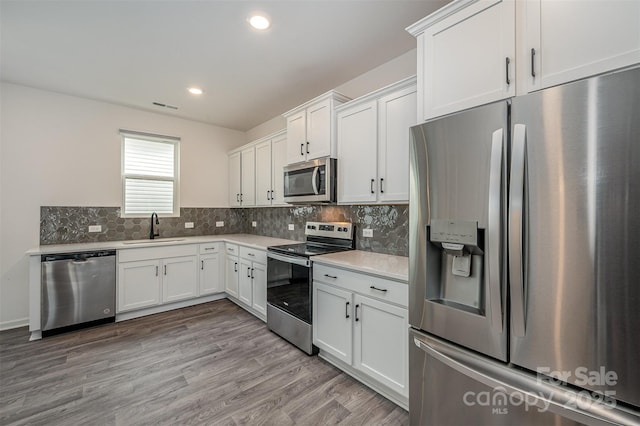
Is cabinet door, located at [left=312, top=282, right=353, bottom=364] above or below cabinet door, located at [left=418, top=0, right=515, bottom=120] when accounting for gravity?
below

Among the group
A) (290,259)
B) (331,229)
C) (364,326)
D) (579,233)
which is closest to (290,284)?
(290,259)

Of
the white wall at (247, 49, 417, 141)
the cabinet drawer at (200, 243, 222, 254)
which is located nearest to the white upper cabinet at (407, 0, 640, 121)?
the white wall at (247, 49, 417, 141)

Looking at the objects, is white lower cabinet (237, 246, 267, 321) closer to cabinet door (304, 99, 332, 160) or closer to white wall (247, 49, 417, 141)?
cabinet door (304, 99, 332, 160)

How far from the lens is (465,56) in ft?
4.71

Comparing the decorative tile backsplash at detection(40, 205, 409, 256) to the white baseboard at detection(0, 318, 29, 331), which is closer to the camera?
the decorative tile backsplash at detection(40, 205, 409, 256)

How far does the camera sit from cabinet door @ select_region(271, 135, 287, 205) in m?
3.46

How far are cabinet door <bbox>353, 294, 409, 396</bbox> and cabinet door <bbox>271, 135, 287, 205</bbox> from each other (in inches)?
75.5

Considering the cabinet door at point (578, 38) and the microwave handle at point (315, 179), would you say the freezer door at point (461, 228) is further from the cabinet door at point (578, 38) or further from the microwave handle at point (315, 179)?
the microwave handle at point (315, 179)

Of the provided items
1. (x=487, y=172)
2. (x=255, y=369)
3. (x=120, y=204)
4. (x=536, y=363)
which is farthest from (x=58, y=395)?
(x=487, y=172)

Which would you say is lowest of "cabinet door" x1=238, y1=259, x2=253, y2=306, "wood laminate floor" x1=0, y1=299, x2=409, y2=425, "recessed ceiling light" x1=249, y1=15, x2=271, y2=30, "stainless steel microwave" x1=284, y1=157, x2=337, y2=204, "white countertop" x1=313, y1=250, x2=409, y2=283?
"wood laminate floor" x1=0, y1=299, x2=409, y2=425

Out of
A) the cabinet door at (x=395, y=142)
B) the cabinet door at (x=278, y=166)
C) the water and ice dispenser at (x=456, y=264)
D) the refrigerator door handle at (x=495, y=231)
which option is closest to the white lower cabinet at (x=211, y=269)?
the cabinet door at (x=278, y=166)

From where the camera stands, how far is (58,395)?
1.96 meters

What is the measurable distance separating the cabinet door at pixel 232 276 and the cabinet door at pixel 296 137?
1658mm

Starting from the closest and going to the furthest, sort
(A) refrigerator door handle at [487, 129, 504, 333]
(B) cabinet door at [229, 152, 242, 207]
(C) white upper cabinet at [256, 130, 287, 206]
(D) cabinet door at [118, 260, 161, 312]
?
(A) refrigerator door handle at [487, 129, 504, 333], (D) cabinet door at [118, 260, 161, 312], (C) white upper cabinet at [256, 130, 287, 206], (B) cabinet door at [229, 152, 242, 207]
